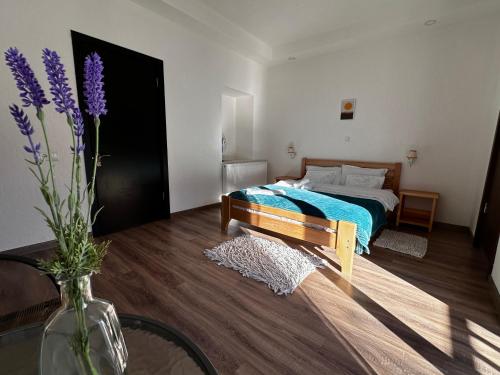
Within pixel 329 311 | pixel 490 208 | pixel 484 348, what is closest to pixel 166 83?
pixel 329 311

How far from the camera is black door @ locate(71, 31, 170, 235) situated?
2.77 m

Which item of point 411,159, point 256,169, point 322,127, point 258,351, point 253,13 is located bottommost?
point 258,351

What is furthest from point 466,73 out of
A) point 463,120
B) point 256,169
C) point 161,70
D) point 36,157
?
point 36,157

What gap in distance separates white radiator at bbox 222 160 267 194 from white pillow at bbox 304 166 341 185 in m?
1.22

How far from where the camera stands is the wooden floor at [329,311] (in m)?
1.35

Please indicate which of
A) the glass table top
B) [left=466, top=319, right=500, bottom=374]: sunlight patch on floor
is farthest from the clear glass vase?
[left=466, top=319, right=500, bottom=374]: sunlight patch on floor

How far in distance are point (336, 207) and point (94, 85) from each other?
7.66ft

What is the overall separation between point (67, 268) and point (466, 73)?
14.8ft

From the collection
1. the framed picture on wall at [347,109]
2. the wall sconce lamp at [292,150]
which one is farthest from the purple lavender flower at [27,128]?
the wall sconce lamp at [292,150]

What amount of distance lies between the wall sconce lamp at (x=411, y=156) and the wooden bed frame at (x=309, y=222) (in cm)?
15

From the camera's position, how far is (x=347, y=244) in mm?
2168

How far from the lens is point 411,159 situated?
360 centimetres

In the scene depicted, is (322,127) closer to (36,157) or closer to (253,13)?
(253,13)

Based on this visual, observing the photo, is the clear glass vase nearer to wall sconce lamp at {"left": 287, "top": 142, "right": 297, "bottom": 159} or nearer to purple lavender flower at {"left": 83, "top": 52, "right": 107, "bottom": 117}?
purple lavender flower at {"left": 83, "top": 52, "right": 107, "bottom": 117}
